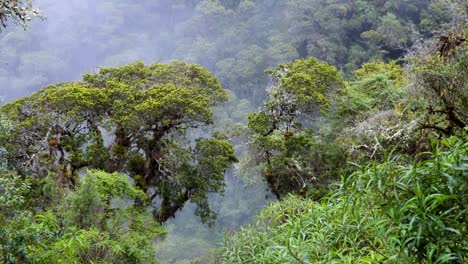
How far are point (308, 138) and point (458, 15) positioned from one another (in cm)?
360

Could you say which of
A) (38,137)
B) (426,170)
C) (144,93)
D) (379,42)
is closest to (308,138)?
(144,93)

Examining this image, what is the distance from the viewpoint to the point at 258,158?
8.52 meters

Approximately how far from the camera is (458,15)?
5348 mm

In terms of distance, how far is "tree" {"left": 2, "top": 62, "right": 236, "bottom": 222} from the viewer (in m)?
7.58

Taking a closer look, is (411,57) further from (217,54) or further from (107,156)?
→ (217,54)

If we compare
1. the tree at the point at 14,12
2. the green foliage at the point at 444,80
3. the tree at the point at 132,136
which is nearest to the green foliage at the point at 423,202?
the tree at the point at 14,12

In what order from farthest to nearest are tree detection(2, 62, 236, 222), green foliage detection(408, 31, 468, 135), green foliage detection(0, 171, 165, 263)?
tree detection(2, 62, 236, 222), green foliage detection(408, 31, 468, 135), green foliage detection(0, 171, 165, 263)

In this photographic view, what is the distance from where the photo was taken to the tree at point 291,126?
323 inches

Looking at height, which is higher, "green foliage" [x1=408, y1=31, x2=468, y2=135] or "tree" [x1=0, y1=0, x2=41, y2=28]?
"tree" [x1=0, y1=0, x2=41, y2=28]

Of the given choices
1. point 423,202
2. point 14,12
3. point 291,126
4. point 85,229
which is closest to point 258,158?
point 291,126

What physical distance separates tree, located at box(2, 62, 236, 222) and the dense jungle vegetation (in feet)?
0.08

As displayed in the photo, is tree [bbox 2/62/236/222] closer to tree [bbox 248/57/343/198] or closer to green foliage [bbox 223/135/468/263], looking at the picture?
tree [bbox 248/57/343/198]

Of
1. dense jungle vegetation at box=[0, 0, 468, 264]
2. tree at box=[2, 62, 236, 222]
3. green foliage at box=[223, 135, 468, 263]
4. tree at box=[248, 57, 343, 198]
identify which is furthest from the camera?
tree at box=[248, 57, 343, 198]

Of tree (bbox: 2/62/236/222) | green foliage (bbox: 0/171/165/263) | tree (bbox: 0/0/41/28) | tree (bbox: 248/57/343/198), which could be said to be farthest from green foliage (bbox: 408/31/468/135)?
tree (bbox: 0/0/41/28)
